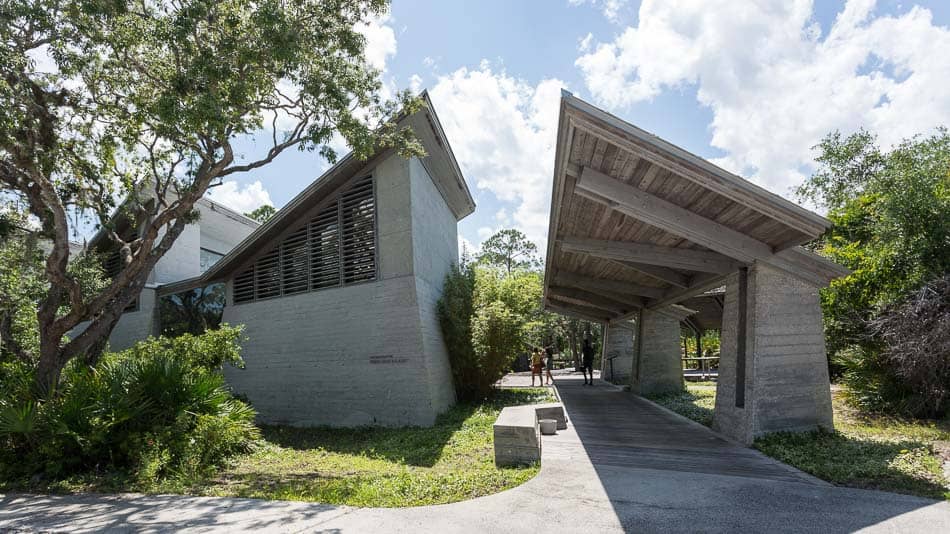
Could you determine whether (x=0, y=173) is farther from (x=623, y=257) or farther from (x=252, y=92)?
(x=623, y=257)

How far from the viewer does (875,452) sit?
6.16 m

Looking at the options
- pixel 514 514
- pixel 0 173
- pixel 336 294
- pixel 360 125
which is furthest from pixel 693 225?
pixel 0 173

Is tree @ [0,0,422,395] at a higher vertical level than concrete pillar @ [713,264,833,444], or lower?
higher

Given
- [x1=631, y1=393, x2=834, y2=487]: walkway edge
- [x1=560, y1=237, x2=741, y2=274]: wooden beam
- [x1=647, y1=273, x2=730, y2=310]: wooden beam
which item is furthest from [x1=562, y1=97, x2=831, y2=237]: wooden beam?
[x1=631, y1=393, x2=834, y2=487]: walkway edge

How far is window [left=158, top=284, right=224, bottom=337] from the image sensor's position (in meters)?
14.6

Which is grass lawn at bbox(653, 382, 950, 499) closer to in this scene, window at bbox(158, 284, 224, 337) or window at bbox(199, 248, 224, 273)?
window at bbox(158, 284, 224, 337)

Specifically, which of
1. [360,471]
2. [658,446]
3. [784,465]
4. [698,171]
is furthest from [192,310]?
[784,465]

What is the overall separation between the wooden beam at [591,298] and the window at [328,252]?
684 centimetres

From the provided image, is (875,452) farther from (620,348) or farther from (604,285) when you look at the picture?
(620,348)

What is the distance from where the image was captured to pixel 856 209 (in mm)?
12867

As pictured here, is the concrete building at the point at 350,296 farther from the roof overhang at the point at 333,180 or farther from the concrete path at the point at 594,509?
the concrete path at the point at 594,509

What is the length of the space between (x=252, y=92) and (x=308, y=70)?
1173 millimetres

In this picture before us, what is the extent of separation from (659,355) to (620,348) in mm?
6005

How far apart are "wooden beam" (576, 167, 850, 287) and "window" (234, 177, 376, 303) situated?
6368mm
